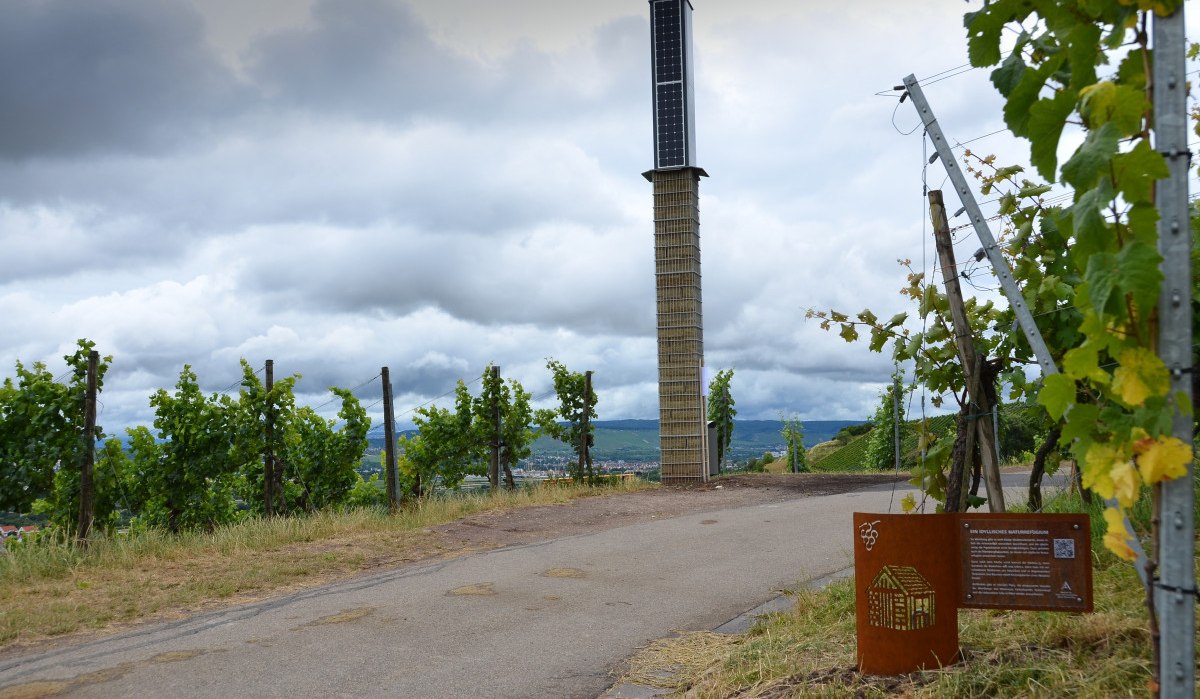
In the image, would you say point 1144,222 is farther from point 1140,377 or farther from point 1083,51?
point 1083,51

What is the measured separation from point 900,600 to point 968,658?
48cm

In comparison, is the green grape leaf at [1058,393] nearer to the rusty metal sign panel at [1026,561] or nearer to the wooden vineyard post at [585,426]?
the rusty metal sign panel at [1026,561]

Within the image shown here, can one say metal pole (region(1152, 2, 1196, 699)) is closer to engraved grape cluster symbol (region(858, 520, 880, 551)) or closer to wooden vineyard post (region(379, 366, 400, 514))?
engraved grape cluster symbol (region(858, 520, 880, 551))

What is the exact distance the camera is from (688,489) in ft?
66.2

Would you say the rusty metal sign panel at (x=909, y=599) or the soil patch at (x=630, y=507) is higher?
the rusty metal sign panel at (x=909, y=599)

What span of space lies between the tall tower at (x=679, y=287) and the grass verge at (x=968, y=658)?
15.3 m

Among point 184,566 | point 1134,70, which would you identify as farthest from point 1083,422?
point 184,566

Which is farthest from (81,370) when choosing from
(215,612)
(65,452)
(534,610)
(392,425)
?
(534,610)

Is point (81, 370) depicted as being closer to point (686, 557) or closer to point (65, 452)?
point (65, 452)

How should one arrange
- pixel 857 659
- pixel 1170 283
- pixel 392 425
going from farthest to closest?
pixel 392 425
pixel 857 659
pixel 1170 283

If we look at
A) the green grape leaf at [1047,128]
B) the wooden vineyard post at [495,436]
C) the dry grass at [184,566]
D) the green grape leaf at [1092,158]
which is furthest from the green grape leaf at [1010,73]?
the wooden vineyard post at [495,436]

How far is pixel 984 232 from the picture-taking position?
14.6 ft

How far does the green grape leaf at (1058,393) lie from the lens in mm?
2633

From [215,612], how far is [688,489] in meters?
13.5
